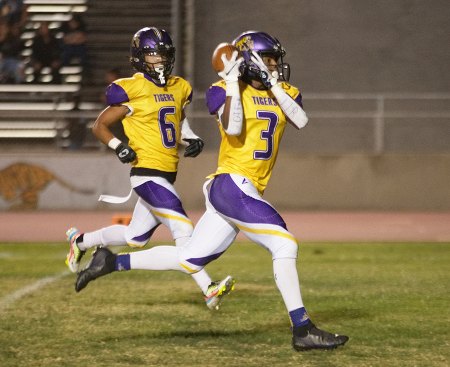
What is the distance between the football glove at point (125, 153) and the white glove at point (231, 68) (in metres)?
1.43

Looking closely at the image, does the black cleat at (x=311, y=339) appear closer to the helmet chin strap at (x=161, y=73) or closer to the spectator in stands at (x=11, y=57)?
the helmet chin strap at (x=161, y=73)

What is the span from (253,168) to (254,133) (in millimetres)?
197

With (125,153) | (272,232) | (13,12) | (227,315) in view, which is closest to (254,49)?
(272,232)

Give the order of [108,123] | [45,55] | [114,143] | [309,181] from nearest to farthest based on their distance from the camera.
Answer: [114,143]
[108,123]
[309,181]
[45,55]

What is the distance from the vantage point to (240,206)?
5785mm

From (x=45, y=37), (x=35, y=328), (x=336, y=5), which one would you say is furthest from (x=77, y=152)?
(x=35, y=328)

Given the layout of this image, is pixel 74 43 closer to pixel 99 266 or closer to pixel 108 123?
pixel 108 123

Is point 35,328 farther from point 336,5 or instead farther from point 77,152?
point 336,5

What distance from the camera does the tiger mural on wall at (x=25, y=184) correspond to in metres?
15.1

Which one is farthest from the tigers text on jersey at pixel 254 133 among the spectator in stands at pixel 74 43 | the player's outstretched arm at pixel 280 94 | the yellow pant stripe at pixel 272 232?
the spectator in stands at pixel 74 43

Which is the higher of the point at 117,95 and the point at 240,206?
the point at 117,95

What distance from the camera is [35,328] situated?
650 centimetres

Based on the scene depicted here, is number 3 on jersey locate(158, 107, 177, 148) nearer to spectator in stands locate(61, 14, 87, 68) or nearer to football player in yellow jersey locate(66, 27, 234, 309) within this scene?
football player in yellow jersey locate(66, 27, 234, 309)

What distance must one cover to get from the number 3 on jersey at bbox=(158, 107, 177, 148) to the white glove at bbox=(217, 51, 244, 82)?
1.63 m
